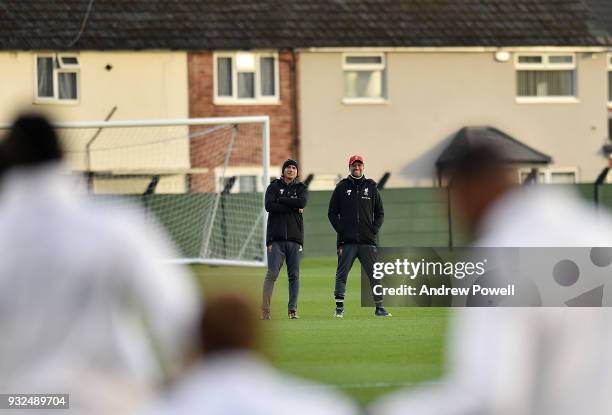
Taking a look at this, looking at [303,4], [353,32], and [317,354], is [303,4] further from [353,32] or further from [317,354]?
[317,354]

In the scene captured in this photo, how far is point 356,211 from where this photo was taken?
18.4m

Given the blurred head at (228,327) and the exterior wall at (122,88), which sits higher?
the exterior wall at (122,88)

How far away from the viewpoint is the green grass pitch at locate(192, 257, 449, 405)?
13.1m

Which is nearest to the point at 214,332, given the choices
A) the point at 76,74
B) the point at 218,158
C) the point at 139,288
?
the point at 139,288

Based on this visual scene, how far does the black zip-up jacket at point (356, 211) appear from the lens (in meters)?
18.5

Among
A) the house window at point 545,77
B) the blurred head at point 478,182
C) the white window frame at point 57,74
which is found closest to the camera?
the blurred head at point 478,182

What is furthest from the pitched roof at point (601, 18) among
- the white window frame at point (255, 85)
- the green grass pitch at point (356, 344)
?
the green grass pitch at point (356, 344)

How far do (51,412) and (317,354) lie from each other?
9.40 metres

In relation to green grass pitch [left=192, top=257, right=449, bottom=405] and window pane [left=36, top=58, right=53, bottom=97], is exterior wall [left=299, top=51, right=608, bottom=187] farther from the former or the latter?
green grass pitch [left=192, top=257, right=449, bottom=405]

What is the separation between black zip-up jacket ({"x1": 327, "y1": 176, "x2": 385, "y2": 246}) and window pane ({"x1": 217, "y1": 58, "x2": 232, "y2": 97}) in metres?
24.0

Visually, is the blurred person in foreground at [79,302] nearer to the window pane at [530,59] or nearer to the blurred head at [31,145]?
the blurred head at [31,145]

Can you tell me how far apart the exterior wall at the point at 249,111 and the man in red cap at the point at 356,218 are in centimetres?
2115

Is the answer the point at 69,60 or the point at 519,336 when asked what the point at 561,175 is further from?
the point at 519,336

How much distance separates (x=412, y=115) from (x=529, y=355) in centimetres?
3859
